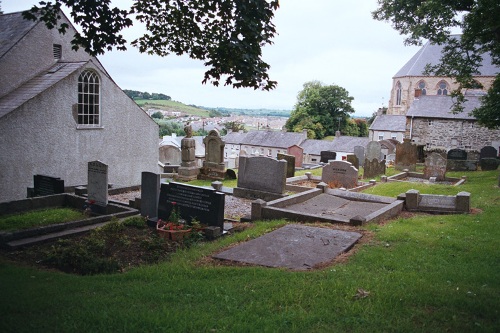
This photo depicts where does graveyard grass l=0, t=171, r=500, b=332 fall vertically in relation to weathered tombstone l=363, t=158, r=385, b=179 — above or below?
below

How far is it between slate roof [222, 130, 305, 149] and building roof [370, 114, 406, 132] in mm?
9747

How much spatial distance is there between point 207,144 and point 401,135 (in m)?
37.0

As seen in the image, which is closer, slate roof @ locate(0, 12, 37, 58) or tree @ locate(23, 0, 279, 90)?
tree @ locate(23, 0, 279, 90)

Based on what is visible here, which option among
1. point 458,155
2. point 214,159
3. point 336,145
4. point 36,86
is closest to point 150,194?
point 214,159

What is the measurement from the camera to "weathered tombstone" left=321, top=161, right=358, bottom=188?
17469 millimetres

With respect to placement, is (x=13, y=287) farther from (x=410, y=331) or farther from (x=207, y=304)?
(x=410, y=331)

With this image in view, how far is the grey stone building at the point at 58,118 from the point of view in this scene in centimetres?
1623

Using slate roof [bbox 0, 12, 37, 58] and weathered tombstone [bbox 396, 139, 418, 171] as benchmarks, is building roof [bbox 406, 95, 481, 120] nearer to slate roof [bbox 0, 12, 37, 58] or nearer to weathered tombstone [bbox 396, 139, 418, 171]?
weathered tombstone [bbox 396, 139, 418, 171]

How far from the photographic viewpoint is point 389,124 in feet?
175

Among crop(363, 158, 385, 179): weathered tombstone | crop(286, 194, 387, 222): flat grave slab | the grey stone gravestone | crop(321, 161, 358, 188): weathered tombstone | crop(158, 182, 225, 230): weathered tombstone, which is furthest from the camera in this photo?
the grey stone gravestone

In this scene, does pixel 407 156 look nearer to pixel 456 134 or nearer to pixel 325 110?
pixel 456 134

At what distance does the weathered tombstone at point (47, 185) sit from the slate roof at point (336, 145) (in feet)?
128

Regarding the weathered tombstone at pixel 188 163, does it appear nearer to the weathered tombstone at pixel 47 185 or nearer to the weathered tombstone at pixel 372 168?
the weathered tombstone at pixel 47 185

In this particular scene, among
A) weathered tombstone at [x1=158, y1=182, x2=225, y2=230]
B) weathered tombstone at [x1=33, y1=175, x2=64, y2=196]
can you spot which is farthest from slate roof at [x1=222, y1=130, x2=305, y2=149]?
weathered tombstone at [x1=158, y1=182, x2=225, y2=230]
